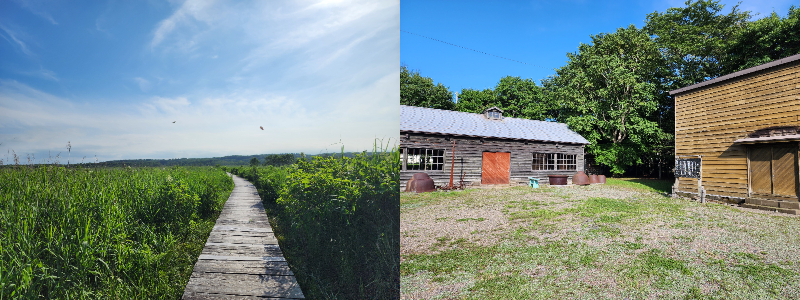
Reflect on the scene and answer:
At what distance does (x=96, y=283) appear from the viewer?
5.65 feet

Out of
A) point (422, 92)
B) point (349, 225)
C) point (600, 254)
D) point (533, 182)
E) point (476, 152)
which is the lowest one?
point (600, 254)

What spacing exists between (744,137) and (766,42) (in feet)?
26.4

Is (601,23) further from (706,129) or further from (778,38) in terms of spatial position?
(778,38)

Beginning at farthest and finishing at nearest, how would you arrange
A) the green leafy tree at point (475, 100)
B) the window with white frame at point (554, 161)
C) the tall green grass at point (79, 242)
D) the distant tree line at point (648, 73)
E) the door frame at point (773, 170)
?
the green leafy tree at point (475, 100), the distant tree line at point (648, 73), the window with white frame at point (554, 161), the door frame at point (773, 170), the tall green grass at point (79, 242)

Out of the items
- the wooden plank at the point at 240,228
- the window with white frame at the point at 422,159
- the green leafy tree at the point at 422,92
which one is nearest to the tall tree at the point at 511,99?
the green leafy tree at the point at 422,92

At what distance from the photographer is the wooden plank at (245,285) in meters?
2.17

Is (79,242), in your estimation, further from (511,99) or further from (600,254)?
(511,99)

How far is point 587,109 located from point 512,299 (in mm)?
15608

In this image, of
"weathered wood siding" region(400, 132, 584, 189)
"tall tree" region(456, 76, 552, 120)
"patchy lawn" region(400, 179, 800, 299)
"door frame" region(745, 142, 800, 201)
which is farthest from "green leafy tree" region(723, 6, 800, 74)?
"patchy lawn" region(400, 179, 800, 299)

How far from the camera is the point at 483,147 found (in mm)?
11188

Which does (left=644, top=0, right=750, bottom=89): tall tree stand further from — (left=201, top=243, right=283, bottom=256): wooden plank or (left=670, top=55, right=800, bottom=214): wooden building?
(left=201, top=243, right=283, bottom=256): wooden plank

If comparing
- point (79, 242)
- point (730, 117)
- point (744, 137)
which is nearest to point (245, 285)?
point (79, 242)

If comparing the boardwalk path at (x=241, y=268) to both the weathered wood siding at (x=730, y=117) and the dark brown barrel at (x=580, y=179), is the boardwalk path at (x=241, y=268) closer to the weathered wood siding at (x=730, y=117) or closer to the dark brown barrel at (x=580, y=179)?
the weathered wood siding at (x=730, y=117)

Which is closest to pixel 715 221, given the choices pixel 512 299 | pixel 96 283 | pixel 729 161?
pixel 729 161
